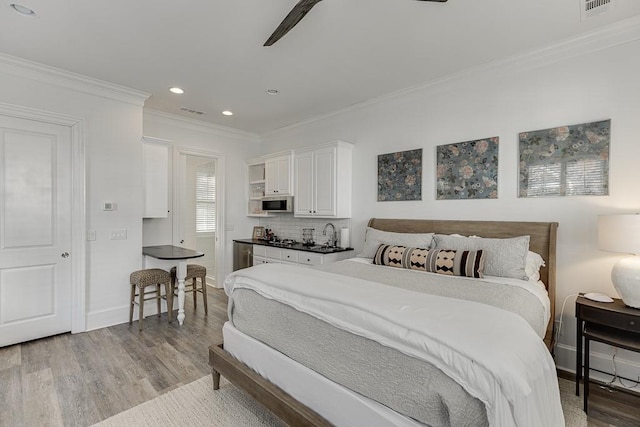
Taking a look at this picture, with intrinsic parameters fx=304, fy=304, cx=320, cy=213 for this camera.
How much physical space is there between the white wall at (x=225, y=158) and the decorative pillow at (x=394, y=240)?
9.70 ft

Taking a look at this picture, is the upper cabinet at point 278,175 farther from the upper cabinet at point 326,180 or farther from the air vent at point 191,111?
the air vent at point 191,111

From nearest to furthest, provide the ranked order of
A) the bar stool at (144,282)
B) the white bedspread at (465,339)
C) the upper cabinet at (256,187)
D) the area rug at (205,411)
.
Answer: the white bedspread at (465,339), the area rug at (205,411), the bar stool at (144,282), the upper cabinet at (256,187)

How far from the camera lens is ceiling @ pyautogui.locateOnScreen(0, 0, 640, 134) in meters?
2.24

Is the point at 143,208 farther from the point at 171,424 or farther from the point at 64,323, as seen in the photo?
the point at 171,424

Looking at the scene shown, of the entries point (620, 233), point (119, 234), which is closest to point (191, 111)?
point (119, 234)

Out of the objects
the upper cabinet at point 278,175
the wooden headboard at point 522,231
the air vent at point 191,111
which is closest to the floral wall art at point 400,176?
the wooden headboard at point 522,231

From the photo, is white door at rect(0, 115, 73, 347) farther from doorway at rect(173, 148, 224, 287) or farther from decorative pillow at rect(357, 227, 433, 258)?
decorative pillow at rect(357, 227, 433, 258)

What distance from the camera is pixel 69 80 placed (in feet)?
11.0

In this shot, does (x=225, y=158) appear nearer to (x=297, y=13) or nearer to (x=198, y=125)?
(x=198, y=125)

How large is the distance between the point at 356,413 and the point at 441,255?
1.65 m

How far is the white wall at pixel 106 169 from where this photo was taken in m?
3.31

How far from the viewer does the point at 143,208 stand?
4.04 meters

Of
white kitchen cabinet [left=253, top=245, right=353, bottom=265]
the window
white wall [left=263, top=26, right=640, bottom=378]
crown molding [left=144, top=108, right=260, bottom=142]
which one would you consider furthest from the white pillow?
the window

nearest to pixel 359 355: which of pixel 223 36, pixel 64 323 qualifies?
pixel 223 36
